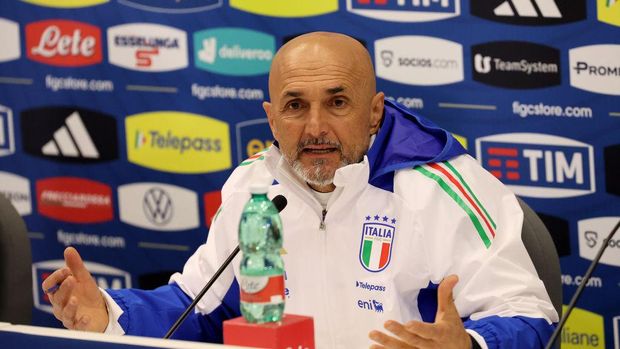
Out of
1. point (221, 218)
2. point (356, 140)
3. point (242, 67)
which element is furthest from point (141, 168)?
point (356, 140)

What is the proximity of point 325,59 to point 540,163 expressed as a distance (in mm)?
1190

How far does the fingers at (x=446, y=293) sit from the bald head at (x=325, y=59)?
2.82 ft

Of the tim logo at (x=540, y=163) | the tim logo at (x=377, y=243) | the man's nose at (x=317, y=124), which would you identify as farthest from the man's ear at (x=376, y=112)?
the tim logo at (x=540, y=163)

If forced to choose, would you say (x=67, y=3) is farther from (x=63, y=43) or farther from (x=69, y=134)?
(x=69, y=134)

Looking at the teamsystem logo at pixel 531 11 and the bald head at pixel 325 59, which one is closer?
the bald head at pixel 325 59

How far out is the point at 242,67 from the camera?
15.1ft

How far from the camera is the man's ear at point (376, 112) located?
10.6 ft

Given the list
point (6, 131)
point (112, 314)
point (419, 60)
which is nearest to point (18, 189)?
point (6, 131)

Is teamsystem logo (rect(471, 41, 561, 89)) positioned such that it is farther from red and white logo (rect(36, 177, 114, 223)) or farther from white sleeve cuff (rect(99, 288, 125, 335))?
red and white logo (rect(36, 177, 114, 223))

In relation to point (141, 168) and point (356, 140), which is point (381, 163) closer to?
point (356, 140)

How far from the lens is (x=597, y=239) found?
13.0 ft

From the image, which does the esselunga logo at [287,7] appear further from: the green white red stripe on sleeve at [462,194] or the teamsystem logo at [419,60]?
the green white red stripe on sleeve at [462,194]

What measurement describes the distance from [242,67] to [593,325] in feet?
5.51

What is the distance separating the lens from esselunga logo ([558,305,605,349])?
4.03 m
